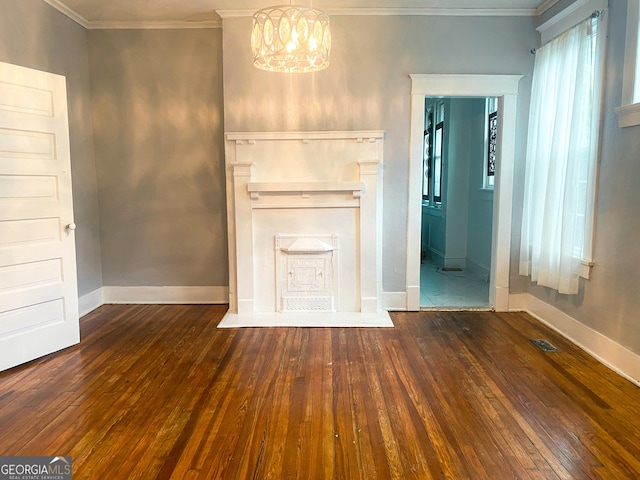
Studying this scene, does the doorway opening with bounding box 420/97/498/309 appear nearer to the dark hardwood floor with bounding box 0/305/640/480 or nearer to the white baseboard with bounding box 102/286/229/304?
the dark hardwood floor with bounding box 0/305/640/480

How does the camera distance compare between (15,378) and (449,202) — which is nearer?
(15,378)

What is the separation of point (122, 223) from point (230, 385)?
8.42ft

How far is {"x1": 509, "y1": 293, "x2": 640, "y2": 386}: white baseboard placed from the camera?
2.80 meters

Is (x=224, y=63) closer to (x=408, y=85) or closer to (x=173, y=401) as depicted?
(x=408, y=85)

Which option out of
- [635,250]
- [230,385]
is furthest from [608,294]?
[230,385]

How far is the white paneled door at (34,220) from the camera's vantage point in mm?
2926

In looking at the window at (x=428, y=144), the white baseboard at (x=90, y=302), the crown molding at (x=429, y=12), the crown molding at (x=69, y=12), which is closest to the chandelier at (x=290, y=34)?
the crown molding at (x=429, y=12)

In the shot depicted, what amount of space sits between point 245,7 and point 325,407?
132 inches

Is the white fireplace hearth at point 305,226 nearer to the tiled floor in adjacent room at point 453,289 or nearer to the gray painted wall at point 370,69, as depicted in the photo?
the gray painted wall at point 370,69

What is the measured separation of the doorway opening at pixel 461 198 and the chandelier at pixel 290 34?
10.2 feet

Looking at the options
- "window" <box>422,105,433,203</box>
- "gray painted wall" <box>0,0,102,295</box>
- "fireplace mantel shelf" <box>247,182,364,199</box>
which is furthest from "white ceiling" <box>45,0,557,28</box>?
"window" <box>422,105,433,203</box>

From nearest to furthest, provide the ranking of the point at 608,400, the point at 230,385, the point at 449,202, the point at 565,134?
the point at 608,400 → the point at 230,385 → the point at 565,134 → the point at 449,202

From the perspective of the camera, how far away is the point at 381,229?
4.12 meters

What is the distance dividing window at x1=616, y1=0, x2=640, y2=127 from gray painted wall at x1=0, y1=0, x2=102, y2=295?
170 inches
